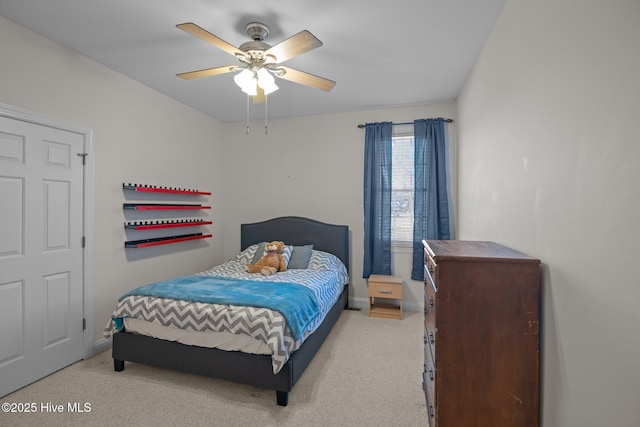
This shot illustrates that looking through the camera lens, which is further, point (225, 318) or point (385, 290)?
point (385, 290)

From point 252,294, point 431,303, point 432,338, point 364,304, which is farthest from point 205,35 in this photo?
point 364,304

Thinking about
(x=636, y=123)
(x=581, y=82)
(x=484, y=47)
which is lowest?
(x=636, y=123)

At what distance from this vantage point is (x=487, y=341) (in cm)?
133

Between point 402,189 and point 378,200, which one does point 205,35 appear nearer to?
point 378,200

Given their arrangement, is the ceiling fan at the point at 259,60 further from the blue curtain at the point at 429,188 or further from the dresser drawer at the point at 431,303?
the blue curtain at the point at 429,188

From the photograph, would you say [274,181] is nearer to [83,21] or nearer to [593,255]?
Result: [83,21]

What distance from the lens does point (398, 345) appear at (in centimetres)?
291

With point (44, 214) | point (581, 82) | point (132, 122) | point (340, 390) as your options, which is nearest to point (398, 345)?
point (340, 390)

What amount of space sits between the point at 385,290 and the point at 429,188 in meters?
1.42

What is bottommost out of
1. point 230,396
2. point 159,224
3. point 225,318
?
point 230,396

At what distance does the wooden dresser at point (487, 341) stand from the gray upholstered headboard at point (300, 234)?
2.61 m

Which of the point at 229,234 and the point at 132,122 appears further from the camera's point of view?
the point at 229,234

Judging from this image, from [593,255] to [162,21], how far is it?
2.89 meters

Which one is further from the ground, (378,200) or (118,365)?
(378,200)
